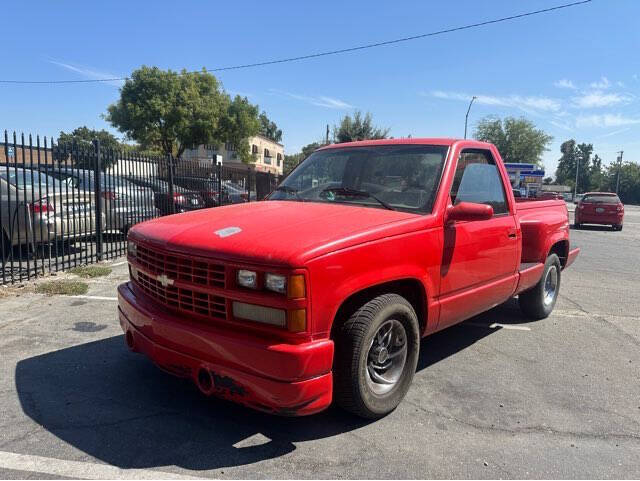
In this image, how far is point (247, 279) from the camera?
264 cm

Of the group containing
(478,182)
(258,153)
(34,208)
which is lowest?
(34,208)

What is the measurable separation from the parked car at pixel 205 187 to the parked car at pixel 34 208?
11.5ft

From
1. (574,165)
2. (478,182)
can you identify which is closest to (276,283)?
(478,182)

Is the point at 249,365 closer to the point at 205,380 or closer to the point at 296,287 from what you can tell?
the point at 205,380

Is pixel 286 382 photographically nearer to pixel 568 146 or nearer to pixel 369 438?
pixel 369 438

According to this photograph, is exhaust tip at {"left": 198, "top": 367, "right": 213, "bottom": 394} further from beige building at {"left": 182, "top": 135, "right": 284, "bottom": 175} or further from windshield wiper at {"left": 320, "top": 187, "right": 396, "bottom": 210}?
beige building at {"left": 182, "top": 135, "right": 284, "bottom": 175}

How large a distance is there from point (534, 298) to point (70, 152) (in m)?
7.08

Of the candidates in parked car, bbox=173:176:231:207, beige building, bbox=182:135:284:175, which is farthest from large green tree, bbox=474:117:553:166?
parked car, bbox=173:176:231:207

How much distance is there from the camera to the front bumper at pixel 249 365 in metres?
2.53

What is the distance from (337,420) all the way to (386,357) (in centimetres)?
54

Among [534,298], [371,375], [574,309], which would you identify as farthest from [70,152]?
[574,309]

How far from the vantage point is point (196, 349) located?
2.80m

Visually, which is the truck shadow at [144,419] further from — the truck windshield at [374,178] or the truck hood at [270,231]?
the truck windshield at [374,178]

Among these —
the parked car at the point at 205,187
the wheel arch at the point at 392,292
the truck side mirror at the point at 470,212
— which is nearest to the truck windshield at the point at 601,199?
the parked car at the point at 205,187
